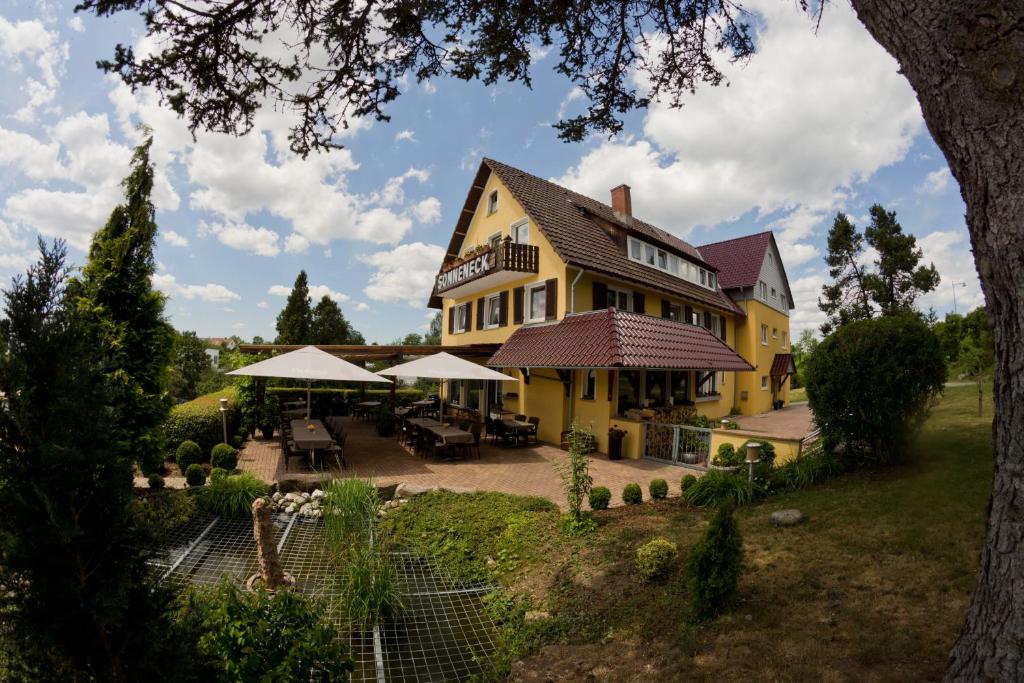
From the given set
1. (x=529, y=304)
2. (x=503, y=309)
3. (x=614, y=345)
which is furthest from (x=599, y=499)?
(x=503, y=309)

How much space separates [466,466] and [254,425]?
8718 millimetres

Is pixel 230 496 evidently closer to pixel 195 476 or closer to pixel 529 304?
pixel 195 476

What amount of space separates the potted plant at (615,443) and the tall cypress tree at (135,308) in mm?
10598

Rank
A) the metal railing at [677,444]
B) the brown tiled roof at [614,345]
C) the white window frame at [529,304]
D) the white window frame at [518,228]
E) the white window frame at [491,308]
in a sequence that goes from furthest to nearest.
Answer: the white window frame at [491,308]
the white window frame at [518,228]
the white window frame at [529,304]
the brown tiled roof at [614,345]
the metal railing at [677,444]

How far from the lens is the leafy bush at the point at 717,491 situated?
329 inches

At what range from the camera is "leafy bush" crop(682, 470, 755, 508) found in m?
8.37

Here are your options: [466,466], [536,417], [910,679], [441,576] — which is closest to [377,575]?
[441,576]

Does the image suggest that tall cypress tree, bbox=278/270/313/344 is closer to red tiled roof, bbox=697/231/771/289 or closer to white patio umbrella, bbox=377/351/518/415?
white patio umbrella, bbox=377/351/518/415

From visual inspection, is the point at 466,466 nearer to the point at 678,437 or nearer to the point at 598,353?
the point at 598,353

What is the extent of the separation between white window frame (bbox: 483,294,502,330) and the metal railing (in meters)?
8.78

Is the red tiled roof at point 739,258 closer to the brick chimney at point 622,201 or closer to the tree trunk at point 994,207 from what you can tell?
the brick chimney at point 622,201

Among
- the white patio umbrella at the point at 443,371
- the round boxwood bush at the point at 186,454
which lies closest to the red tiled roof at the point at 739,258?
the white patio umbrella at the point at 443,371

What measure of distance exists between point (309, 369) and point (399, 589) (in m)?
7.77

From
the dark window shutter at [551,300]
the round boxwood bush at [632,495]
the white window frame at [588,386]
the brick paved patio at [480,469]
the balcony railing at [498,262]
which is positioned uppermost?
the balcony railing at [498,262]
